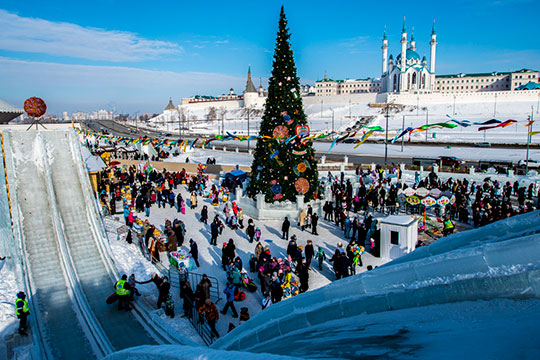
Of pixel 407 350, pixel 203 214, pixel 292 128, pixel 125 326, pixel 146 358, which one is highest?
pixel 292 128

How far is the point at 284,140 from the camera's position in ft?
54.9

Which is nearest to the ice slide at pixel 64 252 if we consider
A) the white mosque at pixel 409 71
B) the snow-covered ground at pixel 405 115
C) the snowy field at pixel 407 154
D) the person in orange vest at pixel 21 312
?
the person in orange vest at pixel 21 312

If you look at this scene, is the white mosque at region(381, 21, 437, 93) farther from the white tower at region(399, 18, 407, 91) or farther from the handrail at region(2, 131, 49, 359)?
the handrail at region(2, 131, 49, 359)

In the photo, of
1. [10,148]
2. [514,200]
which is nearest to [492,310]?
[10,148]

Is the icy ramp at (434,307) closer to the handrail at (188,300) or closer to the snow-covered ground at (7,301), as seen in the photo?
the handrail at (188,300)

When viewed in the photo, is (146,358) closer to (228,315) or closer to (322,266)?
(228,315)

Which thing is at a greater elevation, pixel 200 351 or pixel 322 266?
pixel 200 351

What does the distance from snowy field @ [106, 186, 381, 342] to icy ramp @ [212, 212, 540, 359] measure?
5.44 m

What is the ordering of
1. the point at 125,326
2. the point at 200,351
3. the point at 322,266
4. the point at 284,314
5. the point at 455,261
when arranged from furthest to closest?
1. the point at 322,266
2. the point at 125,326
3. the point at 284,314
4. the point at 200,351
5. the point at 455,261

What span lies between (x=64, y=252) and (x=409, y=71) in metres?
113

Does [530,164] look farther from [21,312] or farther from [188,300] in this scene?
[21,312]

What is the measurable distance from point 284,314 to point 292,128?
539 inches

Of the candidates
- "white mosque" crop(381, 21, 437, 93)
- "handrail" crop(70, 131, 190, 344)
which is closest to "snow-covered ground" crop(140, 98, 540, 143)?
"white mosque" crop(381, 21, 437, 93)

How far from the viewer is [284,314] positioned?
3.59 m
